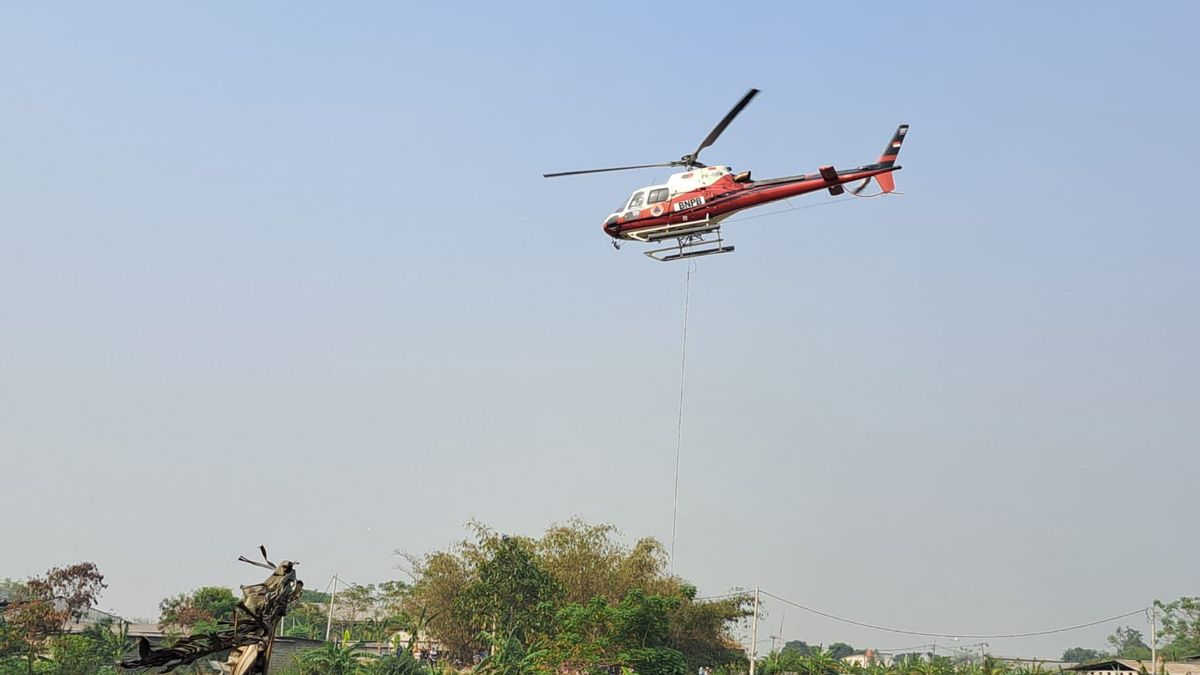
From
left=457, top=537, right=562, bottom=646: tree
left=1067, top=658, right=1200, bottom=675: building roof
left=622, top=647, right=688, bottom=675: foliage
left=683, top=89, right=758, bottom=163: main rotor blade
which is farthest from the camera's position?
left=1067, top=658, right=1200, bottom=675: building roof

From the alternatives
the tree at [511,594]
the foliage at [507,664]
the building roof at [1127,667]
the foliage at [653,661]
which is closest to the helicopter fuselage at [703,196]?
the foliage at [507,664]

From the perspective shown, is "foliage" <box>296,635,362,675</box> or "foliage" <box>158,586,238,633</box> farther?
"foliage" <box>158,586,238,633</box>

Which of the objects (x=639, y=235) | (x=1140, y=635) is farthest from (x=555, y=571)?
(x=1140, y=635)

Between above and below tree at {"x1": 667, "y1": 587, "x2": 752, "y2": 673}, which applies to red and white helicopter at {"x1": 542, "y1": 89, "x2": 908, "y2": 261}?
above

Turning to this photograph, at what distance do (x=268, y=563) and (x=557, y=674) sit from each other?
4033 cm

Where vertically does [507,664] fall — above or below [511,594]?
below

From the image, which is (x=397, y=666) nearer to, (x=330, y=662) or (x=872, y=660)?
(x=330, y=662)

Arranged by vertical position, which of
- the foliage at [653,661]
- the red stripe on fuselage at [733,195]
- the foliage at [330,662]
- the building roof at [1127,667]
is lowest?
the foliage at [330,662]

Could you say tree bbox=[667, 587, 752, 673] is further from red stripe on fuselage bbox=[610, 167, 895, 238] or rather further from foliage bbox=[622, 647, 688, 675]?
red stripe on fuselage bbox=[610, 167, 895, 238]

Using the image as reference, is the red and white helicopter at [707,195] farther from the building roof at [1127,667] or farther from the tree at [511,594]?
the building roof at [1127,667]

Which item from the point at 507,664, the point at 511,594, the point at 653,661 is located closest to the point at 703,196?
the point at 507,664

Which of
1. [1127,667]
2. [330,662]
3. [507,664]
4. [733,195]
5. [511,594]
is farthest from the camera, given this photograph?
[1127,667]

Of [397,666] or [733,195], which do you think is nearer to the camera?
[733,195]

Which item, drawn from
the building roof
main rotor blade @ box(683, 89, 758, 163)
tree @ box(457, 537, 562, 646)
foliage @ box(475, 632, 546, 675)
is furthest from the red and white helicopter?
the building roof
